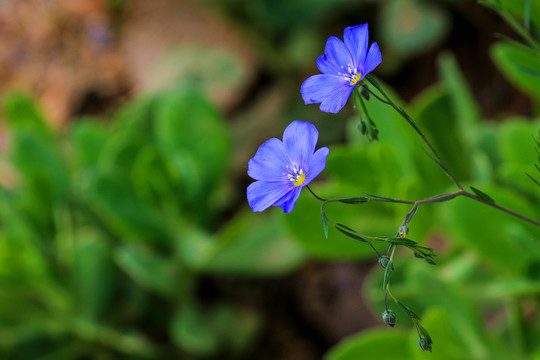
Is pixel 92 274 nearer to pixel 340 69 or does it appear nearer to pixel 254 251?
pixel 254 251

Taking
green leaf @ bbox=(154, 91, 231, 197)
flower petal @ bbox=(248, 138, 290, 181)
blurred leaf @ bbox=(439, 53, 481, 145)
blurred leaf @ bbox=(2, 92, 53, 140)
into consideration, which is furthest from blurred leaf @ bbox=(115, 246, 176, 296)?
flower petal @ bbox=(248, 138, 290, 181)

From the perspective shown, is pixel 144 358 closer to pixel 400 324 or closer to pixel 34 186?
pixel 34 186

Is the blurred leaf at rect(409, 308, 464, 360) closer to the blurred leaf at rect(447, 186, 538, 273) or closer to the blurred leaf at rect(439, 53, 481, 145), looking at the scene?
the blurred leaf at rect(447, 186, 538, 273)

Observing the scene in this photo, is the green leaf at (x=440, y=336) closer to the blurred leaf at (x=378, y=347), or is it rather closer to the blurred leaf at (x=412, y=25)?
the blurred leaf at (x=378, y=347)

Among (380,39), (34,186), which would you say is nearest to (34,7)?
(34,186)

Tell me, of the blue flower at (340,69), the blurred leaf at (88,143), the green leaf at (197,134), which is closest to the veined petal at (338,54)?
the blue flower at (340,69)
